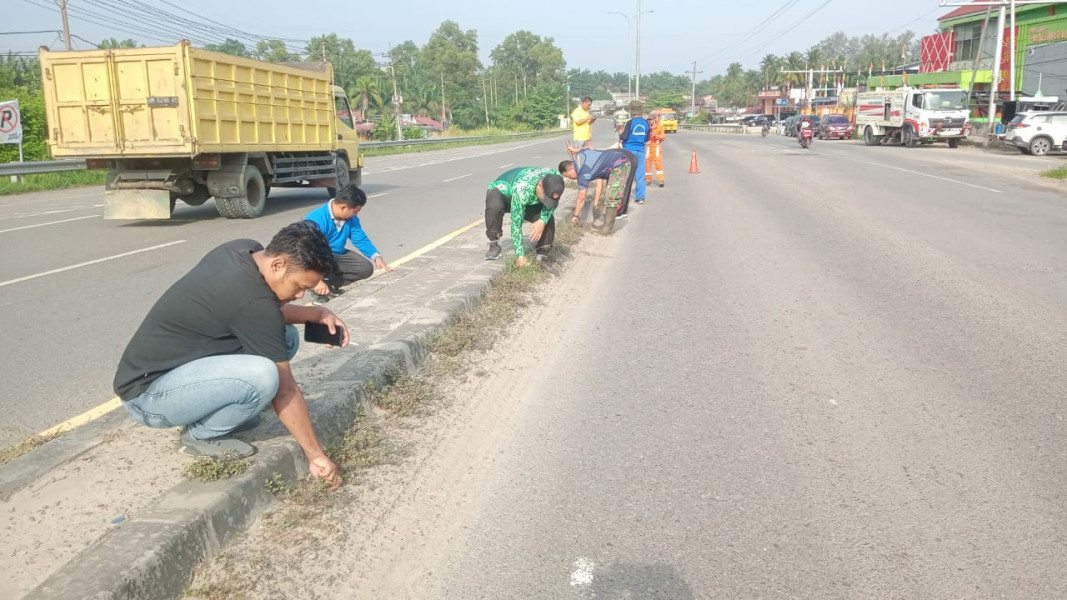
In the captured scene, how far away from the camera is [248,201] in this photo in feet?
42.3

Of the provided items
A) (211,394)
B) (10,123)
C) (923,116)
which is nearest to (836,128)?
(923,116)

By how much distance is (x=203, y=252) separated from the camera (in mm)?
9445

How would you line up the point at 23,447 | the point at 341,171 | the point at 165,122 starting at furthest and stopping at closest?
the point at 341,171
the point at 165,122
the point at 23,447

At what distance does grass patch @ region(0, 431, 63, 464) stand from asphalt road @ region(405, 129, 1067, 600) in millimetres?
1979

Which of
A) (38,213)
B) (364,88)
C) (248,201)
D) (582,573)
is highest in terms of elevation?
(364,88)

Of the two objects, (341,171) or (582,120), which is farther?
(341,171)

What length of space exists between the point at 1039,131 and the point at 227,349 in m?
30.0

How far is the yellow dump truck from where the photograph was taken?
1122 centimetres

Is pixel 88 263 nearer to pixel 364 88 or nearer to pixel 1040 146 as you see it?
pixel 1040 146

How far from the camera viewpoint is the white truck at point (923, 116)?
31797mm

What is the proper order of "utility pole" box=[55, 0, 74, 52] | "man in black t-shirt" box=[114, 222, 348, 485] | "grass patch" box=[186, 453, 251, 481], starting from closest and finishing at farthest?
"man in black t-shirt" box=[114, 222, 348, 485] < "grass patch" box=[186, 453, 251, 481] < "utility pole" box=[55, 0, 74, 52]

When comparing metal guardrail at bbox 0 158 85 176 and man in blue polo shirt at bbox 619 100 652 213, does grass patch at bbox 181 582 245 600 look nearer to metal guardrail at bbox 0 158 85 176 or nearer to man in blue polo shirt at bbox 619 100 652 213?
man in blue polo shirt at bbox 619 100 652 213

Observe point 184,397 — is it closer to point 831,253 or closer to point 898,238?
point 831,253

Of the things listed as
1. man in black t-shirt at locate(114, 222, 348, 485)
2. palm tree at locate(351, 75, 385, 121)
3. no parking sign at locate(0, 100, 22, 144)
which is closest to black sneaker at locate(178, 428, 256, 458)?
man in black t-shirt at locate(114, 222, 348, 485)
